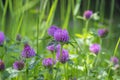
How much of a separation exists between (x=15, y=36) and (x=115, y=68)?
1.38ft

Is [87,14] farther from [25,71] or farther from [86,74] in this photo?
[25,71]

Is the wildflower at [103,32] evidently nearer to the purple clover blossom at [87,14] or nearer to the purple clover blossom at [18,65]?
the purple clover blossom at [87,14]

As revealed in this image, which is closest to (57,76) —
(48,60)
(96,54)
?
(48,60)

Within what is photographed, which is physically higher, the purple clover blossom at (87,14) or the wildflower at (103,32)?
the purple clover blossom at (87,14)

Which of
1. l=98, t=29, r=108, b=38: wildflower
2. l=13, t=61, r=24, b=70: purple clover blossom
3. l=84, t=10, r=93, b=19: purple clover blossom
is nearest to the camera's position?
l=13, t=61, r=24, b=70: purple clover blossom

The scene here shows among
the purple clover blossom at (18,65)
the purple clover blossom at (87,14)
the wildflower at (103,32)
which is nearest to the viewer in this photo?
the purple clover blossom at (18,65)

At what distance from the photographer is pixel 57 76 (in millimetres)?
1291

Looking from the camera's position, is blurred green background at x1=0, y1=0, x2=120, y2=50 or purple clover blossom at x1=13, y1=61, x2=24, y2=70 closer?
purple clover blossom at x1=13, y1=61, x2=24, y2=70

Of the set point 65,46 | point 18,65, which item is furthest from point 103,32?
point 18,65

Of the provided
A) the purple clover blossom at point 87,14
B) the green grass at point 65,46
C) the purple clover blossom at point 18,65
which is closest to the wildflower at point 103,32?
the green grass at point 65,46

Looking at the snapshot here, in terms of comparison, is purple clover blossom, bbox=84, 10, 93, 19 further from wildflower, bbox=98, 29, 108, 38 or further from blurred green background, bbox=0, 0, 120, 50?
wildflower, bbox=98, 29, 108, 38

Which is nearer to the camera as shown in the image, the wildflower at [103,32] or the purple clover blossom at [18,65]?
the purple clover blossom at [18,65]

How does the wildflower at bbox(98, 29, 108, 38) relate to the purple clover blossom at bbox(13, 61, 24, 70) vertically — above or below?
above

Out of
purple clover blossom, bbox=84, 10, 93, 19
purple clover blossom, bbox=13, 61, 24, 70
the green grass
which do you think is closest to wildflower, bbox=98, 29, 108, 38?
the green grass
